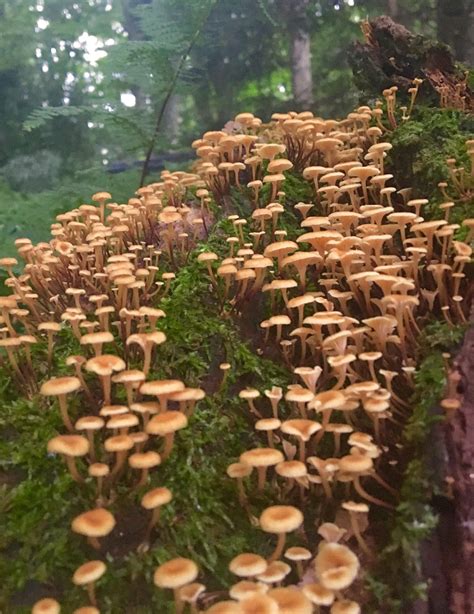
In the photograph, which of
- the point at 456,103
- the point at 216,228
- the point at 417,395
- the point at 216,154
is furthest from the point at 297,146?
the point at 417,395

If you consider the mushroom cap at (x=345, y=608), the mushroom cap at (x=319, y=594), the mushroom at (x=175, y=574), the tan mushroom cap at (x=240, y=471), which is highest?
the tan mushroom cap at (x=240, y=471)

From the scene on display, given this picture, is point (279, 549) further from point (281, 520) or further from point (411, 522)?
point (411, 522)

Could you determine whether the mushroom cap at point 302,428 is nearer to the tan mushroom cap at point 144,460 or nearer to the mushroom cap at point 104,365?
the tan mushroom cap at point 144,460

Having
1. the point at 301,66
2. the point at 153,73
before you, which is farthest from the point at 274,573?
the point at 301,66

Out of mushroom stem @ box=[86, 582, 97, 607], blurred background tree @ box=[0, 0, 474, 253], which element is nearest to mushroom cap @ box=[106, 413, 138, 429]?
mushroom stem @ box=[86, 582, 97, 607]

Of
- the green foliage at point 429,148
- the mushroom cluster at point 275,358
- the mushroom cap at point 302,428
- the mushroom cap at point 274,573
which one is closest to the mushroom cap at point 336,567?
the mushroom cluster at point 275,358
